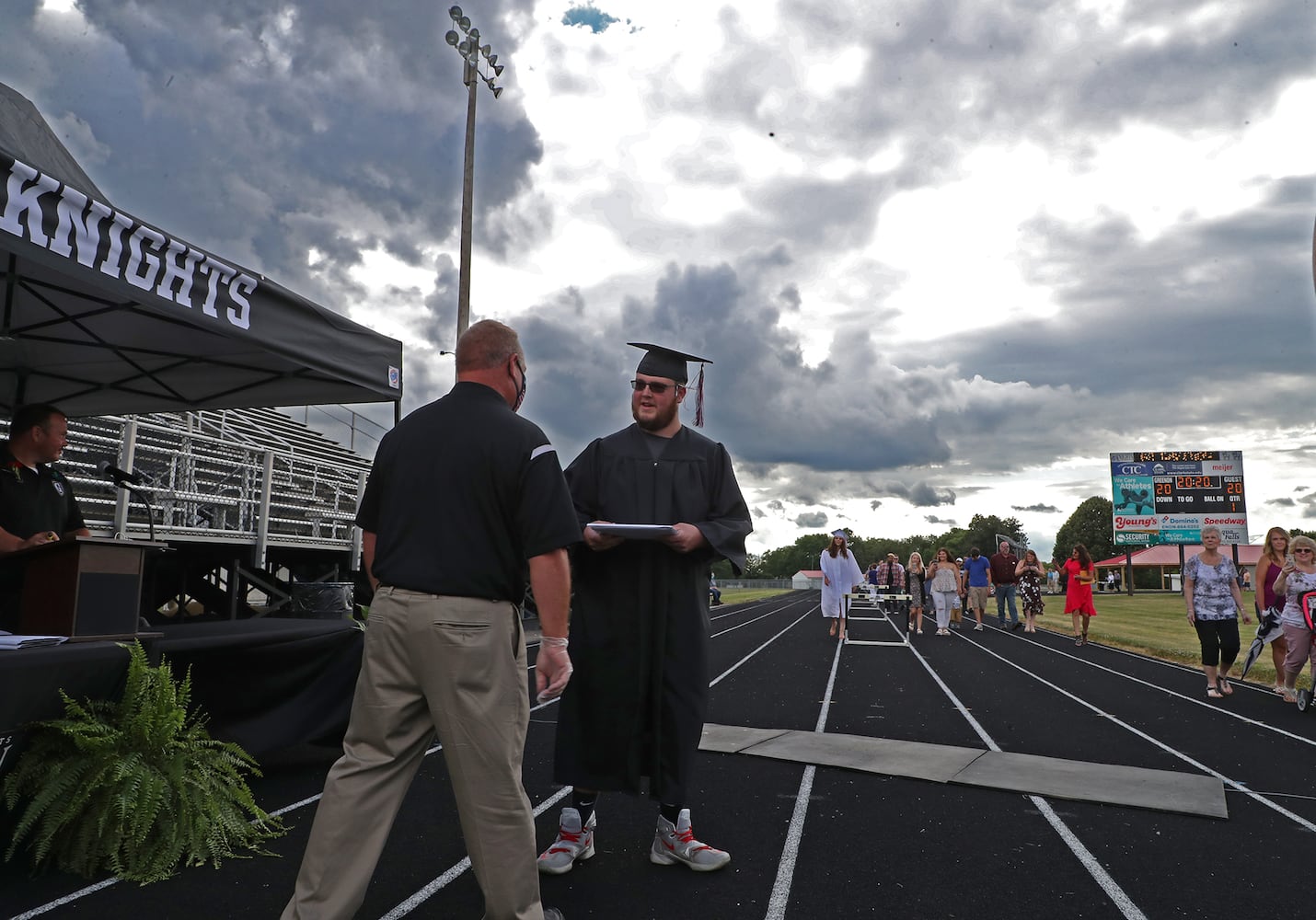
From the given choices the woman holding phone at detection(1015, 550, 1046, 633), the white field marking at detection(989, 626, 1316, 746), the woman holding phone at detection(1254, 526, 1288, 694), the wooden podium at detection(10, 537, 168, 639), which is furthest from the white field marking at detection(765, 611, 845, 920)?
the woman holding phone at detection(1015, 550, 1046, 633)

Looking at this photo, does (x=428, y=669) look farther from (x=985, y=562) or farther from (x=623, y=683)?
(x=985, y=562)

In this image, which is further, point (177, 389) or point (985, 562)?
point (985, 562)

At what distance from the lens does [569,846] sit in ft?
11.8

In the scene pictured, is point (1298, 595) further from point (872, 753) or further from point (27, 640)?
point (27, 640)

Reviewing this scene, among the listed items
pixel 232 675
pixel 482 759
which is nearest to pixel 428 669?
pixel 482 759

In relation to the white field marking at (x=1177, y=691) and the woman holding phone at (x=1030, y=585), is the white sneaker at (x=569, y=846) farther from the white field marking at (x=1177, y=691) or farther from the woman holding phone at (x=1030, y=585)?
the woman holding phone at (x=1030, y=585)

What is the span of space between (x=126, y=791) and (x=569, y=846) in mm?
1789

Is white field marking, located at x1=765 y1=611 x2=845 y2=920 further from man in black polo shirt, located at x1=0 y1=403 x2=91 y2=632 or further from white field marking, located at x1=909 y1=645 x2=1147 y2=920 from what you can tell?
man in black polo shirt, located at x1=0 y1=403 x2=91 y2=632

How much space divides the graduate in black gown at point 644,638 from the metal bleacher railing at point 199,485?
8.53 feet

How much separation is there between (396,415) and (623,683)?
426cm

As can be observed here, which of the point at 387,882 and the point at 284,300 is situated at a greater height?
the point at 284,300

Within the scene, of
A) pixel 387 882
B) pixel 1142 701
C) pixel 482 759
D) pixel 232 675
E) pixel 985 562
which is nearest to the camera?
pixel 482 759

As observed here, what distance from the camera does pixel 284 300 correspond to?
4.95 meters

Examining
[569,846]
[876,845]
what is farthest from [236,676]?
[876,845]
